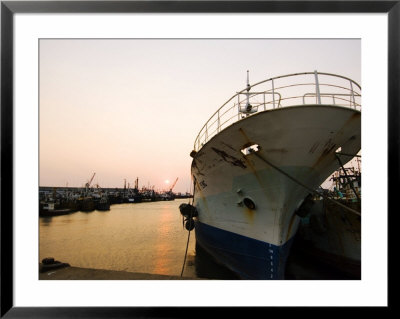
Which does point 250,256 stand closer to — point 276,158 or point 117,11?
point 276,158

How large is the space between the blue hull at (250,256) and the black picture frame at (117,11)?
212cm

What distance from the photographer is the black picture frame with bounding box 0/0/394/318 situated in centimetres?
239

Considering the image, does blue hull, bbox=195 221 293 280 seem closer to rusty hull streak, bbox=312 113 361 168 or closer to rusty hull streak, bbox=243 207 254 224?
rusty hull streak, bbox=243 207 254 224

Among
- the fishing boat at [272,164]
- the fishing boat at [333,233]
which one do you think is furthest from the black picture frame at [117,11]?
the fishing boat at [333,233]

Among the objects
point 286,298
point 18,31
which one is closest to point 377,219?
point 286,298

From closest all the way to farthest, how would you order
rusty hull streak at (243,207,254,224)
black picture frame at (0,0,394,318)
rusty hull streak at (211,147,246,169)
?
black picture frame at (0,0,394,318) < rusty hull streak at (211,147,246,169) < rusty hull streak at (243,207,254,224)

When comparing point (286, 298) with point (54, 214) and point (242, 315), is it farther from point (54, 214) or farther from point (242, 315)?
point (54, 214)

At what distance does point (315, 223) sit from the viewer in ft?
26.9

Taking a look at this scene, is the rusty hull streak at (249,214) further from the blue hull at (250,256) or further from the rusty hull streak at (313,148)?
the rusty hull streak at (313,148)

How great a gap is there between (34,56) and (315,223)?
28.2 ft

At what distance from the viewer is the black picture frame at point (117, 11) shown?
2.39 meters

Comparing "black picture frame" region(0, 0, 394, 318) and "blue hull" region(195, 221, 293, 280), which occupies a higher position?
"black picture frame" region(0, 0, 394, 318)

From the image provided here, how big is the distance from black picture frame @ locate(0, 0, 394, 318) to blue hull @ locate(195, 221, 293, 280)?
83.4 inches

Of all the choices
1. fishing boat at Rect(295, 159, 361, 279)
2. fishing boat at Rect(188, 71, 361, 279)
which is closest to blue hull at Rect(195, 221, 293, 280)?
fishing boat at Rect(188, 71, 361, 279)
